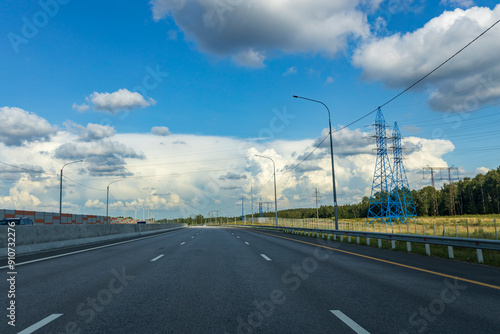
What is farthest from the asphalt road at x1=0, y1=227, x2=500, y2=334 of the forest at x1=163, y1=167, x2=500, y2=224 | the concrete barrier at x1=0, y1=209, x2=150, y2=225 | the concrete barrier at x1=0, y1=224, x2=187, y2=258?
the forest at x1=163, y1=167, x2=500, y2=224

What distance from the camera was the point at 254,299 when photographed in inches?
264

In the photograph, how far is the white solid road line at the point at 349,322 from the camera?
4781 millimetres

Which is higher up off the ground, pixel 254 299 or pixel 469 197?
pixel 469 197

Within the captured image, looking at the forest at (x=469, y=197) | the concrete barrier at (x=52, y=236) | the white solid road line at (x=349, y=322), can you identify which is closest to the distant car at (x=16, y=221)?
the concrete barrier at (x=52, y=236)

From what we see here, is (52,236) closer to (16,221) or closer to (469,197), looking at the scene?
(16,221)

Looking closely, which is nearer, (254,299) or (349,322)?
(349,322)

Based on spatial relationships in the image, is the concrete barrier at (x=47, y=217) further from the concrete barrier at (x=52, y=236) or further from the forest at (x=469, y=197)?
the forest at (x=469, y=197)

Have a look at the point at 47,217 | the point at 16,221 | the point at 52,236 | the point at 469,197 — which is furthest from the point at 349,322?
the point at 469,197

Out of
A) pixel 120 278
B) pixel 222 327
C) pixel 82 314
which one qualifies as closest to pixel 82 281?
pixel 120 278

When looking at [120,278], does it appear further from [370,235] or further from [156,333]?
[370,235]

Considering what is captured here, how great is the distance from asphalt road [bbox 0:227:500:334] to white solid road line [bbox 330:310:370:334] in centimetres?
1

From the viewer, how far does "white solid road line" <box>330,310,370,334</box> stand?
4781 millimetres

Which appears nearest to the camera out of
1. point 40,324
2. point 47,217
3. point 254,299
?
point 40,324

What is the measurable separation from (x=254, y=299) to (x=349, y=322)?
2.01 meters
